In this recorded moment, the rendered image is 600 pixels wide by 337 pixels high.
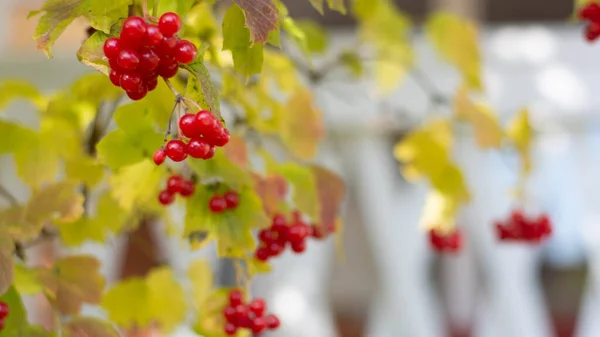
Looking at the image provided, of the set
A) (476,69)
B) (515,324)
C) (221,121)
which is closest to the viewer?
(221,121)

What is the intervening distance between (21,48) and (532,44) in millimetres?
1370

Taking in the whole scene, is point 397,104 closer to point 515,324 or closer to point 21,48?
point 515,324

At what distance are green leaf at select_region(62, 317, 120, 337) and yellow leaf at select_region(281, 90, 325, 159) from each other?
0.24 m

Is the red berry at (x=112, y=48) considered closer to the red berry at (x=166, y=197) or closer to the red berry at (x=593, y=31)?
the red berry at (x=166, y=197)

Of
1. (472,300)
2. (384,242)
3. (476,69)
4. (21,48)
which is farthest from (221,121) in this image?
(21,48)

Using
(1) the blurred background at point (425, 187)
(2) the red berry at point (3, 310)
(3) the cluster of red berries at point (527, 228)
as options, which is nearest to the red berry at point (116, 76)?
(2) the red berry at point (3, 310)

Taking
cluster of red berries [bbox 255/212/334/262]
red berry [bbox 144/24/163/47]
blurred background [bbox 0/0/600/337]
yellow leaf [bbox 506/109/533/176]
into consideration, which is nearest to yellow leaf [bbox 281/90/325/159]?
cluster of red berries [bbox 255/212/334/262]

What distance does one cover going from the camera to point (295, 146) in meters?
0.65

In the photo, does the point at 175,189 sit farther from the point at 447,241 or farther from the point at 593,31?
the point at 447,241

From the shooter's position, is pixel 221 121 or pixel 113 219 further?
pixel 113 219

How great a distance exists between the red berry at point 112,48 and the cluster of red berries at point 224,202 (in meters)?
0.17

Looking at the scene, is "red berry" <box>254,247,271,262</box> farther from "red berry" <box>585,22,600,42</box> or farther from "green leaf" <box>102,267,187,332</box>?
"red berry" <box>585,22,600,42</box>

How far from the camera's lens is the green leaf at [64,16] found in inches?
13.3

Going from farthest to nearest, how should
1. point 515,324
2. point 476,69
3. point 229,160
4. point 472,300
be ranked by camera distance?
point 472,300 < point 515,324 < point 476,69 < point 229,160
